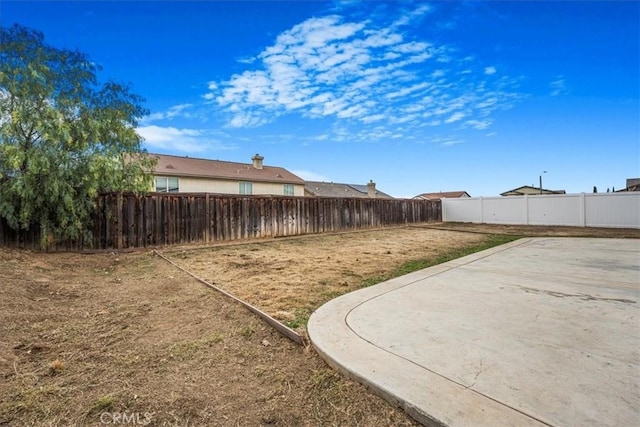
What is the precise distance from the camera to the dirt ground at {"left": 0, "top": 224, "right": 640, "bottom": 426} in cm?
182

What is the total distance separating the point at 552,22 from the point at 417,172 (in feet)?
58.5

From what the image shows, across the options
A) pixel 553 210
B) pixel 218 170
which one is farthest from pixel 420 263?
pixel 218 170

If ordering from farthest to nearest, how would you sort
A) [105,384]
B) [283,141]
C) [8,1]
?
[283,141], [8,1], [105,384]

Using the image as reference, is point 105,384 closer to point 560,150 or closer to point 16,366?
point 16,366

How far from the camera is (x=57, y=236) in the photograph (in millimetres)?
7094

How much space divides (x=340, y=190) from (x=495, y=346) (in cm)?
3145

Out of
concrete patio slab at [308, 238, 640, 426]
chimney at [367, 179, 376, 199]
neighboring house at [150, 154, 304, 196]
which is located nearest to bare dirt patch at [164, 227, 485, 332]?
concrete patio slab at [308, 238, 640, 426]

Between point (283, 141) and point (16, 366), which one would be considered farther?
point (283, 141)

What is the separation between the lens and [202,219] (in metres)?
9.51

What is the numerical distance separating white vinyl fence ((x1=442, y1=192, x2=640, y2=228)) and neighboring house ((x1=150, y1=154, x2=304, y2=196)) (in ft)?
40.9

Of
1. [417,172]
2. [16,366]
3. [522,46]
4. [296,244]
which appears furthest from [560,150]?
[16,366]

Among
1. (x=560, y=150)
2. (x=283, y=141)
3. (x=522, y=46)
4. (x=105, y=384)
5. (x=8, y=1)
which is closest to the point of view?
(x=105, y=384)

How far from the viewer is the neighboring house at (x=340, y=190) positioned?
3113cm

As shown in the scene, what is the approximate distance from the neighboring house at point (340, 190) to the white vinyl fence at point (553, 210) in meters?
10.6
